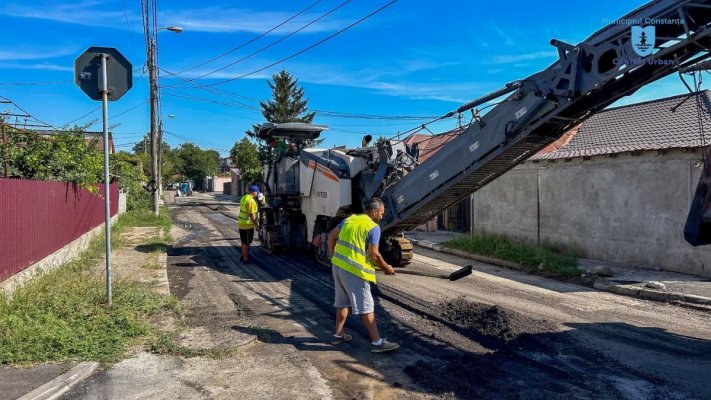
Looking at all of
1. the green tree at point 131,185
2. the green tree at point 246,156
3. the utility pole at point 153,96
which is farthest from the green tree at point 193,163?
the utility pole at point 153,96

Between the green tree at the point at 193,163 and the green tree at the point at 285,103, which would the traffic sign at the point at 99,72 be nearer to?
the green tree at the point at 285,103

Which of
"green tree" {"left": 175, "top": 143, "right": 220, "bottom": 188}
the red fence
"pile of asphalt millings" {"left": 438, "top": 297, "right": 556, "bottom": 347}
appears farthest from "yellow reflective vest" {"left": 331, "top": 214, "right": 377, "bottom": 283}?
"green tree" {"left": 175, "top": 143, "right": 220, "bottom": 188}

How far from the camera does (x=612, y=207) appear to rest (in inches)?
472

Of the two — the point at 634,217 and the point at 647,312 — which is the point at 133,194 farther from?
the point at 647,312

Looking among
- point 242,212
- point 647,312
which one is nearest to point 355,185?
point 242,212

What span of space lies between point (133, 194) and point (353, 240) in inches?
1040

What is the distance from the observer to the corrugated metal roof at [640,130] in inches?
439

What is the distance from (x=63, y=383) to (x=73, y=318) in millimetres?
1779

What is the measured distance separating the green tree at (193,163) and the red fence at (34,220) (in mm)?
74921

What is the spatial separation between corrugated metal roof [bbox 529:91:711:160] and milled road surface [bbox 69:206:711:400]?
13.9 feet

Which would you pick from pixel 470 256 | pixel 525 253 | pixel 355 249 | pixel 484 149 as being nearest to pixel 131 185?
pixel 470 256

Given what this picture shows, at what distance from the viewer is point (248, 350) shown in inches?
215

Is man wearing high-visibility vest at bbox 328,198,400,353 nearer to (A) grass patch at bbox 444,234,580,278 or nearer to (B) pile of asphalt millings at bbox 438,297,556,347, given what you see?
(B) pile of asphalt millings at bbox 438,297,556,347

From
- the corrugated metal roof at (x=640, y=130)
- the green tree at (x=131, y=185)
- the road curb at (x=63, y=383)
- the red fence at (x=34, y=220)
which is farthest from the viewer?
the green tree at (x=131, y=185)
